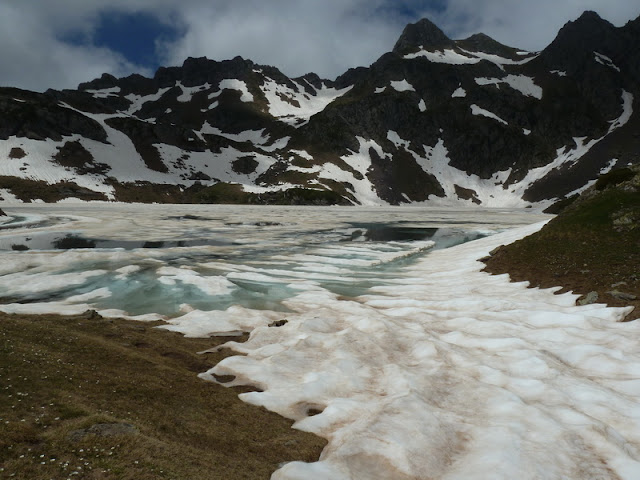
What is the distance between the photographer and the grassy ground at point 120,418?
5.10m

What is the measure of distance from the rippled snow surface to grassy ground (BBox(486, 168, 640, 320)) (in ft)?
4.34

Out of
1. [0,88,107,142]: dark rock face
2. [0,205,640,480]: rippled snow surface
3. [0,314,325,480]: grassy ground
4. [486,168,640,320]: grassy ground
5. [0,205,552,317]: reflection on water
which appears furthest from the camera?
[0,88,107,142]: dark rock face

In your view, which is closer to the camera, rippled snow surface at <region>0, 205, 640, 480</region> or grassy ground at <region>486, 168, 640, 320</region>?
rippled snow surface at <region>0, 205, 640, 480</region>

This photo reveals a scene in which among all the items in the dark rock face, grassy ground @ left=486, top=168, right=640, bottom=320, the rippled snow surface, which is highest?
the dark rock face

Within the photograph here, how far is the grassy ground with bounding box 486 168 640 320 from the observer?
16234 mm

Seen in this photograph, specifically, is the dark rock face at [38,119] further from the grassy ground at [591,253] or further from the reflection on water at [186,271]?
the grassy ground at [591,253]

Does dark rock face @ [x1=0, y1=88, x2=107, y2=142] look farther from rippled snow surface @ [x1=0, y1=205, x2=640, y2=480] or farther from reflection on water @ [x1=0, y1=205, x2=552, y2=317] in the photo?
rippled snow surface @ [x1=0, y1=205, x2=640, y2=480]

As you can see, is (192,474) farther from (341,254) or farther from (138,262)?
(341,254)

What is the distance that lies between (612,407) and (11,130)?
22851 cm

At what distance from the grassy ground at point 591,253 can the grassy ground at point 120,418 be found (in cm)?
1330

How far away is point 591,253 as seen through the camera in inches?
791

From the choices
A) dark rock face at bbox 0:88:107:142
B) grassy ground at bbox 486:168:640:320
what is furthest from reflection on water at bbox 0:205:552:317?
dark rock face at bbox 0:88:107:142

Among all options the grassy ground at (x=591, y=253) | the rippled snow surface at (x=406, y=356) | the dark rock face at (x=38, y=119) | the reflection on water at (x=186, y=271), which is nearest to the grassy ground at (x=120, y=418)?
the rippled snow surface at (x=406, y=356)

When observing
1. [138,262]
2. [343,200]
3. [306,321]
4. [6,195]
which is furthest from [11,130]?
[306,321]
